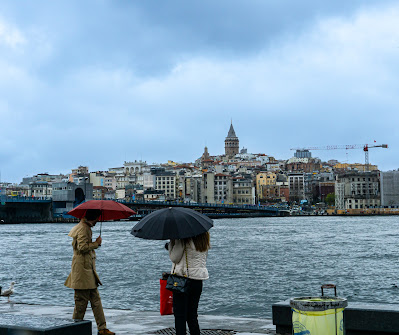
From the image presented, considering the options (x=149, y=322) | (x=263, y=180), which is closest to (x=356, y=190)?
(x=263, y=180)

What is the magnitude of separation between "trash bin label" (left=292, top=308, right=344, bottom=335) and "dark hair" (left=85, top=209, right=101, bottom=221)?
3.35 metres

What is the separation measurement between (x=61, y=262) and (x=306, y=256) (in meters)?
11.8

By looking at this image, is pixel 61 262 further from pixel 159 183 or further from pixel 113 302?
pixel 159 183

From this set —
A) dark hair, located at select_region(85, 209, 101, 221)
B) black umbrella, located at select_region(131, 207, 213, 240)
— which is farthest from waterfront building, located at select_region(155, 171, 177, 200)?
black umbrella, located at select_region(131, 207, 213, 240)

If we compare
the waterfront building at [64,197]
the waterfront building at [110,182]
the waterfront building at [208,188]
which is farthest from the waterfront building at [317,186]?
A: the waterfront building at [64,197]

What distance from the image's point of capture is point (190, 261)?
6.82m

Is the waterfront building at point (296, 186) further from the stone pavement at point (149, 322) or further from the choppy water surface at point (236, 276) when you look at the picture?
the stone pavement at point (149, 322)

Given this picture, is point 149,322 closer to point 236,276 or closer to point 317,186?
point 236,276

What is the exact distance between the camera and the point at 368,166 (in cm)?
19850

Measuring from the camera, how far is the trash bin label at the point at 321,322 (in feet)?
17.5

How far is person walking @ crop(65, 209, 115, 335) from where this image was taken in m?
7.86

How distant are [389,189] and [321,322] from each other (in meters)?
140

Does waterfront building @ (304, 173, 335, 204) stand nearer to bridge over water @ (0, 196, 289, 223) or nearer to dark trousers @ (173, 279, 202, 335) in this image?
bridge over water @ (0, 196, 289, 223)

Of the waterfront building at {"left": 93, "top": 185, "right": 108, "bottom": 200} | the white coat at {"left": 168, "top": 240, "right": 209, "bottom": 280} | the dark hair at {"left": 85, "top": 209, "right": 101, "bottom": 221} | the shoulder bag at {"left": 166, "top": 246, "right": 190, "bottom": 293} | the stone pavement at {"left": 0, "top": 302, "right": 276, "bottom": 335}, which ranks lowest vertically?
the stone pavement at {"left": 0, "top": 302, "right": 276, "bottom": 335}
